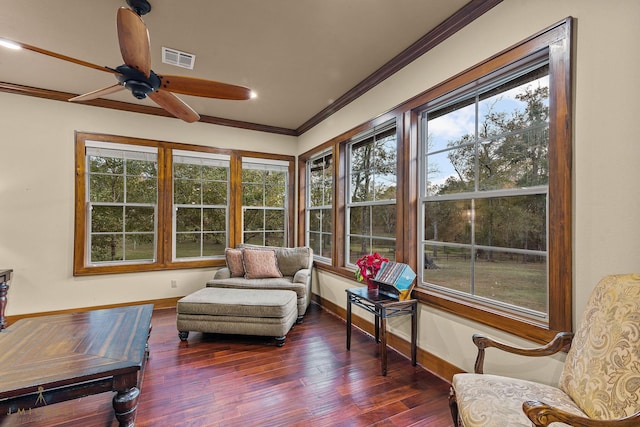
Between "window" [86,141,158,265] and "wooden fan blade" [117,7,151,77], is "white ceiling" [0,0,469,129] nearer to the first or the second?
"wooden fan blade" [117,7,151,77]

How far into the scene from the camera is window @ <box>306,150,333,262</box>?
4.33m

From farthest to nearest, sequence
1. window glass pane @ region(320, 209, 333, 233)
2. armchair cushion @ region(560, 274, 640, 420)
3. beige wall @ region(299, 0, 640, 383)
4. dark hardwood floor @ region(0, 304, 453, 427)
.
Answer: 1. window glass pane @ region(320, 209, 333, 233)
2. dark hardwood floor @ region(0, 304, 453, 427)
3. beige wall @ region(299, 0, 640, 383)
4. armchair cushion @ region(560, 274, 640, 420)

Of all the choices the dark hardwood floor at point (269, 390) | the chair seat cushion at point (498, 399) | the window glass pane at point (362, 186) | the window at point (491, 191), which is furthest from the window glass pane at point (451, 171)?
the dark hardwood floor at point (269, 390)

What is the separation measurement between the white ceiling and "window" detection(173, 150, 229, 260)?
4.64 feet

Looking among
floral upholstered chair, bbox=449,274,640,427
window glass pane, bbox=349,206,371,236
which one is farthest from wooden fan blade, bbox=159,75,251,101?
floral upholstered chair, bbox=449,274,640,427

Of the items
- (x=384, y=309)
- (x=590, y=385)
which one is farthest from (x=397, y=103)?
(x=590, y=385)

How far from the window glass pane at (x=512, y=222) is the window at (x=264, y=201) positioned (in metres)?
3.41

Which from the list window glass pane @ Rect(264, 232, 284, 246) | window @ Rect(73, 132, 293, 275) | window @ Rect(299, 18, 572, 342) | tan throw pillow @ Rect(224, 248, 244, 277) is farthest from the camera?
window glass pane @ Rect(264, 232, 284, 246)

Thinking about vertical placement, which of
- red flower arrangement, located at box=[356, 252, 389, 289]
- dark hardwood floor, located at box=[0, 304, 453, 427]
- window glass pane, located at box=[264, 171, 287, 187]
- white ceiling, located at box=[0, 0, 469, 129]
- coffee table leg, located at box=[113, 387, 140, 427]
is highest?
white ceiling, located at box=[0, 0, 469, 129]

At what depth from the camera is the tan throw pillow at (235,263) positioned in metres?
4.02

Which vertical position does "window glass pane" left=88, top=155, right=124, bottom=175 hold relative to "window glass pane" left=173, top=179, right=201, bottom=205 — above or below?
above

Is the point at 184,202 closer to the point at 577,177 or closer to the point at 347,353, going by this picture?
the point at 347,353

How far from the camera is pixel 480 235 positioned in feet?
7.33

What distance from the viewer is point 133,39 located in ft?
5.50
